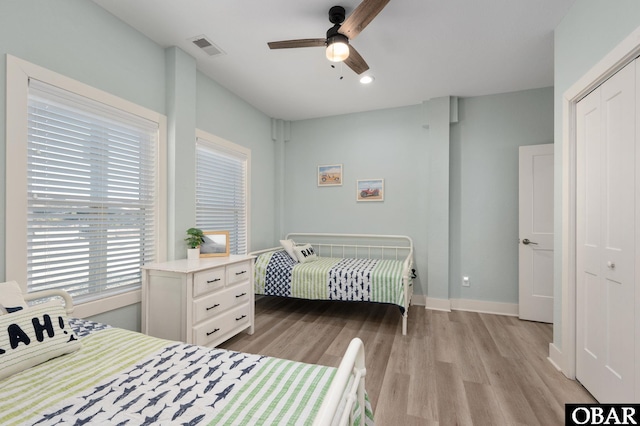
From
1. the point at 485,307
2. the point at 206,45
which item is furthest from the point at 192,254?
the point at 485,307

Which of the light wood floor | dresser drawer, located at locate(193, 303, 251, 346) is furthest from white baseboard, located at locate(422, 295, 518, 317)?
dresser drawer, located at locate(193, 303, 251, 346)

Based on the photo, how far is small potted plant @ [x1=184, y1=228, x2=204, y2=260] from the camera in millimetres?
2518

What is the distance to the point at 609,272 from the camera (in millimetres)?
1646

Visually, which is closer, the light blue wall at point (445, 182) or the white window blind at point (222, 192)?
the white window blind at point (222, 192)

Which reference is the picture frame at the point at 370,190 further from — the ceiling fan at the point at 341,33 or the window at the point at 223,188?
the ceiling fan at the point at 341,33

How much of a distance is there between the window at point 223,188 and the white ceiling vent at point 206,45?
30.2 inches

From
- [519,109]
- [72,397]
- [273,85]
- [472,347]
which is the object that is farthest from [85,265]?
[519,109]

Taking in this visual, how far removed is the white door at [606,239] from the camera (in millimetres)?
1490

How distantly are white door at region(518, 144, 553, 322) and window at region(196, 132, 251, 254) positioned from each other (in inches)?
131

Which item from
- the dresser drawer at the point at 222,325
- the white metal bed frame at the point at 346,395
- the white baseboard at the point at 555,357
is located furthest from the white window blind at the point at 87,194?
the white baseboard at the point at 555,357

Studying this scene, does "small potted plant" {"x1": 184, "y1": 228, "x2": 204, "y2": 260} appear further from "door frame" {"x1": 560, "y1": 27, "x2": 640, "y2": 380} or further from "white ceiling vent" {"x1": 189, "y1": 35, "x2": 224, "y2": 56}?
"door frame" {"x1": 560, "y1": 27, "x2": 640, "y2": 380}

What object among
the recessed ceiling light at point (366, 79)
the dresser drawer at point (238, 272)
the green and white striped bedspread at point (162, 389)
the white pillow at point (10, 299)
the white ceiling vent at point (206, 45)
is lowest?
the green and white striped bedspread at point (162, 389)

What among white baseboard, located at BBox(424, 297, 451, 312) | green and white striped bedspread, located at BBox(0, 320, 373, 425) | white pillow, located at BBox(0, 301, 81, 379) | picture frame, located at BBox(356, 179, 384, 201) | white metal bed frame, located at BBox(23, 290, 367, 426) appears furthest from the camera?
picture frame, located at BBox(356, 179, 384, 201)

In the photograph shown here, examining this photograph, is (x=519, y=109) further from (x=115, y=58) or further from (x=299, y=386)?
(x=115, y=58)
